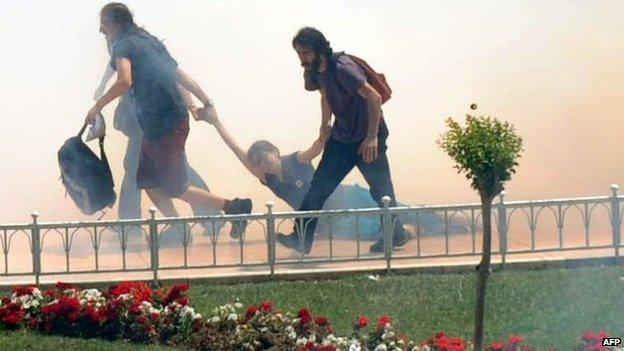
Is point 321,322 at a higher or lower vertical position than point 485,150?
lower

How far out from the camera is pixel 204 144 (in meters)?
12.4

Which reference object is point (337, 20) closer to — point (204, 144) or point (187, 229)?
→ point (204, 144)

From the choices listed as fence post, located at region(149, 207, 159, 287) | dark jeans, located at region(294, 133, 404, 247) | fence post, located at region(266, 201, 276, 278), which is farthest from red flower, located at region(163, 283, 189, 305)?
dark jeans, located at region(294, 133, 404, 247)

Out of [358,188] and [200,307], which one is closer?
[200,307]

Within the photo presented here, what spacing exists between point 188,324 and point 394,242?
2.86 m

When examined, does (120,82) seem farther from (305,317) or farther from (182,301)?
(305,317)

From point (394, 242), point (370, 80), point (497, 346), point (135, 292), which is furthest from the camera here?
point (370, 80)

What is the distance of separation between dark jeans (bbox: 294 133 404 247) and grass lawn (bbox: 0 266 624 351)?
1.24 m

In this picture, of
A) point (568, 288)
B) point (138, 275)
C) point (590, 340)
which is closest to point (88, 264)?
point (138, 275)

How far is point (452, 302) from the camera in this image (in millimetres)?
9633

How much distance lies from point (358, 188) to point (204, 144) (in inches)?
54.3

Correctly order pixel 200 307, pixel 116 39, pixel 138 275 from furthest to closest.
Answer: pixel 116 39 → pixel 138 275 → pixel 200 307

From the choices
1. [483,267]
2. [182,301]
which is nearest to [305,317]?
[182,301]

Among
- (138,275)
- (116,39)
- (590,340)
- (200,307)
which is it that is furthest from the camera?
(116,39)
